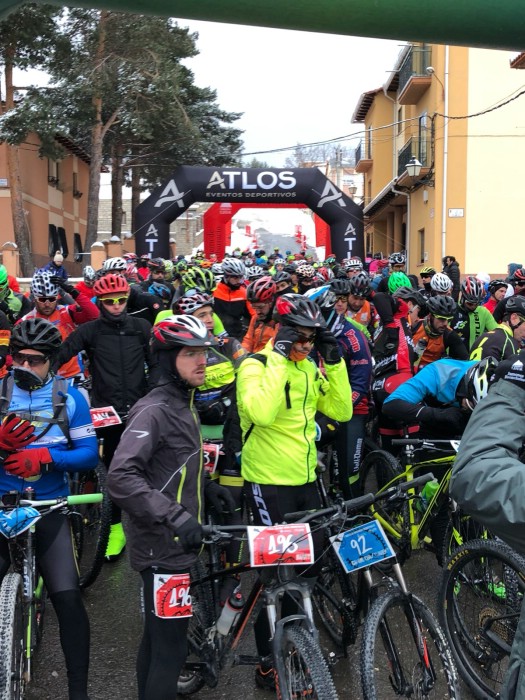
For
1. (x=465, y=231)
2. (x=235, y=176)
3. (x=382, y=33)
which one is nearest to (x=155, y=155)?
(x=235, y=176)

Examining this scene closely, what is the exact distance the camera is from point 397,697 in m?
3.51

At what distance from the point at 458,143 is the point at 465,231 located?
2775 mm

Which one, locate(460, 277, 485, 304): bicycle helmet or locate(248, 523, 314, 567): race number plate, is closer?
locate(248, 523, 314, 567): race number plate

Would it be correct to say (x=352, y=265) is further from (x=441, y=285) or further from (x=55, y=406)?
(x=55, y=406)

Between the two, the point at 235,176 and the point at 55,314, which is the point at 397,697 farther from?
the point at 235,176

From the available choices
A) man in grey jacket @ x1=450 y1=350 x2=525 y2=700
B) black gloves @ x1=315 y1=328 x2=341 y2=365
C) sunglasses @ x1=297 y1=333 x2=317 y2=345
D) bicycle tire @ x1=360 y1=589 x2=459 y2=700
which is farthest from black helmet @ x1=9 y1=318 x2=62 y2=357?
man in grey jacket @ x1=450 y1=350 x2=525 y2=700

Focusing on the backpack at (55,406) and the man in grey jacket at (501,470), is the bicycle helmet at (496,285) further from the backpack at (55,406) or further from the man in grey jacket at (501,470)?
the man in grey jacket at (501,470)

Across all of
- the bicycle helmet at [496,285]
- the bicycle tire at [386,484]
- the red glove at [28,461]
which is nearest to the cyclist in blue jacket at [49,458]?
the red glove at [28,461]

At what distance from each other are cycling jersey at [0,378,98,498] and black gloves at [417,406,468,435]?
86.7 inches

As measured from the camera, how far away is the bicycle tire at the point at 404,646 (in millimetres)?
3377

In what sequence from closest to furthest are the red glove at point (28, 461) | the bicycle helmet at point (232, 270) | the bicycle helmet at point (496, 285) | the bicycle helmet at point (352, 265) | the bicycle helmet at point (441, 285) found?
the red glove at point (28, 461)
the bicycle helmet at point (232, 270)
the bicycle helmet at point (441, 285)
the bicycle helmet at point (496, 285)
the bicycle helmet at point (352, 265)

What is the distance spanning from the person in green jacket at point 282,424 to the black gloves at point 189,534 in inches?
37.2

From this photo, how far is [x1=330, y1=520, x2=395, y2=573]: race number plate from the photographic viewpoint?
11.8 feet

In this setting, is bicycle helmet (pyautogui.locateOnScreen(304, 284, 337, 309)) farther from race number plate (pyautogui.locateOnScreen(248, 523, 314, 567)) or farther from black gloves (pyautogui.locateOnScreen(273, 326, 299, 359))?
race number plate (pyautogui.locateOnScreen(248, 523, 314, 567))
